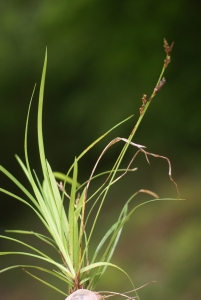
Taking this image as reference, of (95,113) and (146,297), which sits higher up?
(95,113)

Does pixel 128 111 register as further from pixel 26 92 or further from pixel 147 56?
pixel 26 92

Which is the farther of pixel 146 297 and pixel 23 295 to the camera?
pixel 23 295

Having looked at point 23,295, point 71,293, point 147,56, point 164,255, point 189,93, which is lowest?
point 23,295

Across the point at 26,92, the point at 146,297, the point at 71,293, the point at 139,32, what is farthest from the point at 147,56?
the point at 71,293

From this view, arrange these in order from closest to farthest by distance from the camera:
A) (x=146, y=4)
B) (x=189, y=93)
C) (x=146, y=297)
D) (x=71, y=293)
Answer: (x=71, y=293), (x=146, y=297), (x=146, y=4), (x=189, y=93)

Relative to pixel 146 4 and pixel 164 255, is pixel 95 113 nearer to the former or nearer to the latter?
pixel 146 4

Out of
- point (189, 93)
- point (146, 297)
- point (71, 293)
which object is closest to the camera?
point (71, 293)
